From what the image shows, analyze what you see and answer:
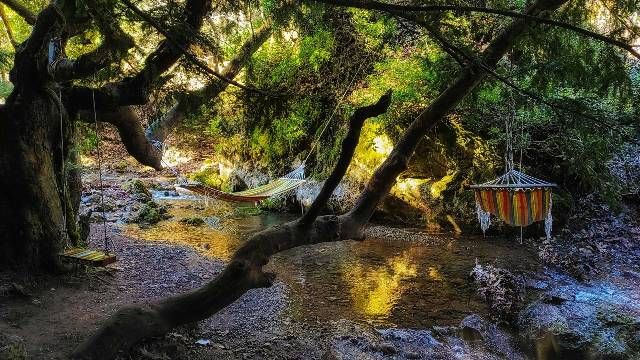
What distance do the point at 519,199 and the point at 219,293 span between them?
344cm

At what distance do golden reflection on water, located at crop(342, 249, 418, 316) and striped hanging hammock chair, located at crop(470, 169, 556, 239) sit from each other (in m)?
1.26

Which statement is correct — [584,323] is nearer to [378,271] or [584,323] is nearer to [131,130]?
[378,271]

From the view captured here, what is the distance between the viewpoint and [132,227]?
8.06m

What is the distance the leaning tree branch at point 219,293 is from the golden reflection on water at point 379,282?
162cm

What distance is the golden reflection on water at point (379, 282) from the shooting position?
14.7 ft

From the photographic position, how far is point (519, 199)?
488 cm

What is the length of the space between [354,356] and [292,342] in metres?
0.50

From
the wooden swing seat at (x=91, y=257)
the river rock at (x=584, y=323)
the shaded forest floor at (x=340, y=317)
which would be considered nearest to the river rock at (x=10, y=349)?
the shaded forest floor at (x=340, y=317)

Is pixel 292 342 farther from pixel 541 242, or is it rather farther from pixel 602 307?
pixel 541 242

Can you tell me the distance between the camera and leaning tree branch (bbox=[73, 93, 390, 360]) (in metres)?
2.59

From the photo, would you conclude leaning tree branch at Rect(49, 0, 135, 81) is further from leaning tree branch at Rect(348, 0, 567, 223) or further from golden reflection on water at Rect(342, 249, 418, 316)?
golden reflection on water at Rect(342, 249, 418, 316)

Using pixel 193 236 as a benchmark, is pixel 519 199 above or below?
above

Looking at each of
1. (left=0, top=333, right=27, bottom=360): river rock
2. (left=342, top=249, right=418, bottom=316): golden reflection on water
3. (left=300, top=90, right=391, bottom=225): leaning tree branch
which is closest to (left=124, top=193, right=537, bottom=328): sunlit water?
(left=342, top=249, right=418, bottom=316): golden reflection on water

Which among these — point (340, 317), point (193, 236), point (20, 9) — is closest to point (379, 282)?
point (340, 317)
